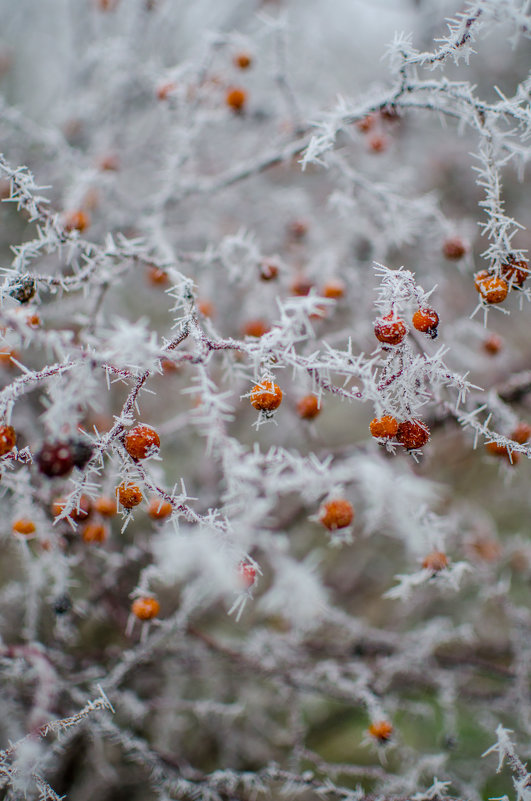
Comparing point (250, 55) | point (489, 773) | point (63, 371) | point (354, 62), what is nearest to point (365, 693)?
point (489, 773)

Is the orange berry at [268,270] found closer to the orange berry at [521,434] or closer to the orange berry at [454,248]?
the orange berry at [454,248]

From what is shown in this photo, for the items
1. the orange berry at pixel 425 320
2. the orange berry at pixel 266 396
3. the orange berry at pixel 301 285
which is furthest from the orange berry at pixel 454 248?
the orange berry at pixel 266 396

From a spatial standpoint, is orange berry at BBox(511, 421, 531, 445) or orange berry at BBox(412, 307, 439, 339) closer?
orange berry at BBox(412, 307, 439, 339)

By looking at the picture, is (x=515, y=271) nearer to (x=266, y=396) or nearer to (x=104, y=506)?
(x=266, y=396)

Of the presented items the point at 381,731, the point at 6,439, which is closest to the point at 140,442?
the point at 6,439

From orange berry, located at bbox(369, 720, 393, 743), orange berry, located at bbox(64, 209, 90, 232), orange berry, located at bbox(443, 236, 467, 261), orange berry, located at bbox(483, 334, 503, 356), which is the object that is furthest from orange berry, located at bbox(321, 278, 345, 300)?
orange berry, located at bbox(369, 720, 393, 743)

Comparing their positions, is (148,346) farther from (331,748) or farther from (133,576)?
(331,748)

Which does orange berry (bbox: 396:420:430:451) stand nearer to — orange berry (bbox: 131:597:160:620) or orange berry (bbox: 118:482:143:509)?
orange berry (bbox: 118:482:143:509)
